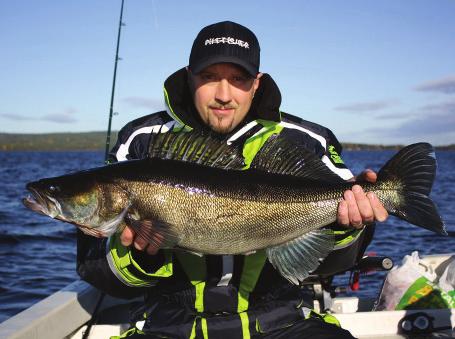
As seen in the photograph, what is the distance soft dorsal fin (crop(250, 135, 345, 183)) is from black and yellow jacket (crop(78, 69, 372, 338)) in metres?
0.36

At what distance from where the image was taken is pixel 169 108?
4.65 metres

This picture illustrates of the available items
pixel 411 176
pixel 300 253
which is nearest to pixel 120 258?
pixel 300 253

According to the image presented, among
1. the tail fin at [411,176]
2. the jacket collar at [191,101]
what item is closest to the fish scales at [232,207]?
the tail fin at [411,176]

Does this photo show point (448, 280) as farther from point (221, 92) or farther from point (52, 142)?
point (52, 142)

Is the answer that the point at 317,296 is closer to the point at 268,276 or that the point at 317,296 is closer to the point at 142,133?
the point at 268,276

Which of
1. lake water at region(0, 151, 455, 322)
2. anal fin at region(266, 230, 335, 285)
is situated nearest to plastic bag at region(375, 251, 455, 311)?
anal fin at region(266, 230, 335, 285)

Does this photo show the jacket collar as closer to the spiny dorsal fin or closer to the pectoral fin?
the spiny dorsal fin

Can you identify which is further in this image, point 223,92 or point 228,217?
point 223,92

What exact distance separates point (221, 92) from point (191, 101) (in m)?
0.51

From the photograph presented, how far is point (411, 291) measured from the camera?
557cm

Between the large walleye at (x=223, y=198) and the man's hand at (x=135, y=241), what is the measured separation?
0.06m

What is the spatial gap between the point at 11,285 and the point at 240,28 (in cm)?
669

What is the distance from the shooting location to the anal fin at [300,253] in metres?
3.85

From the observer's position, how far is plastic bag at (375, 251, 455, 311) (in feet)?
18.0
